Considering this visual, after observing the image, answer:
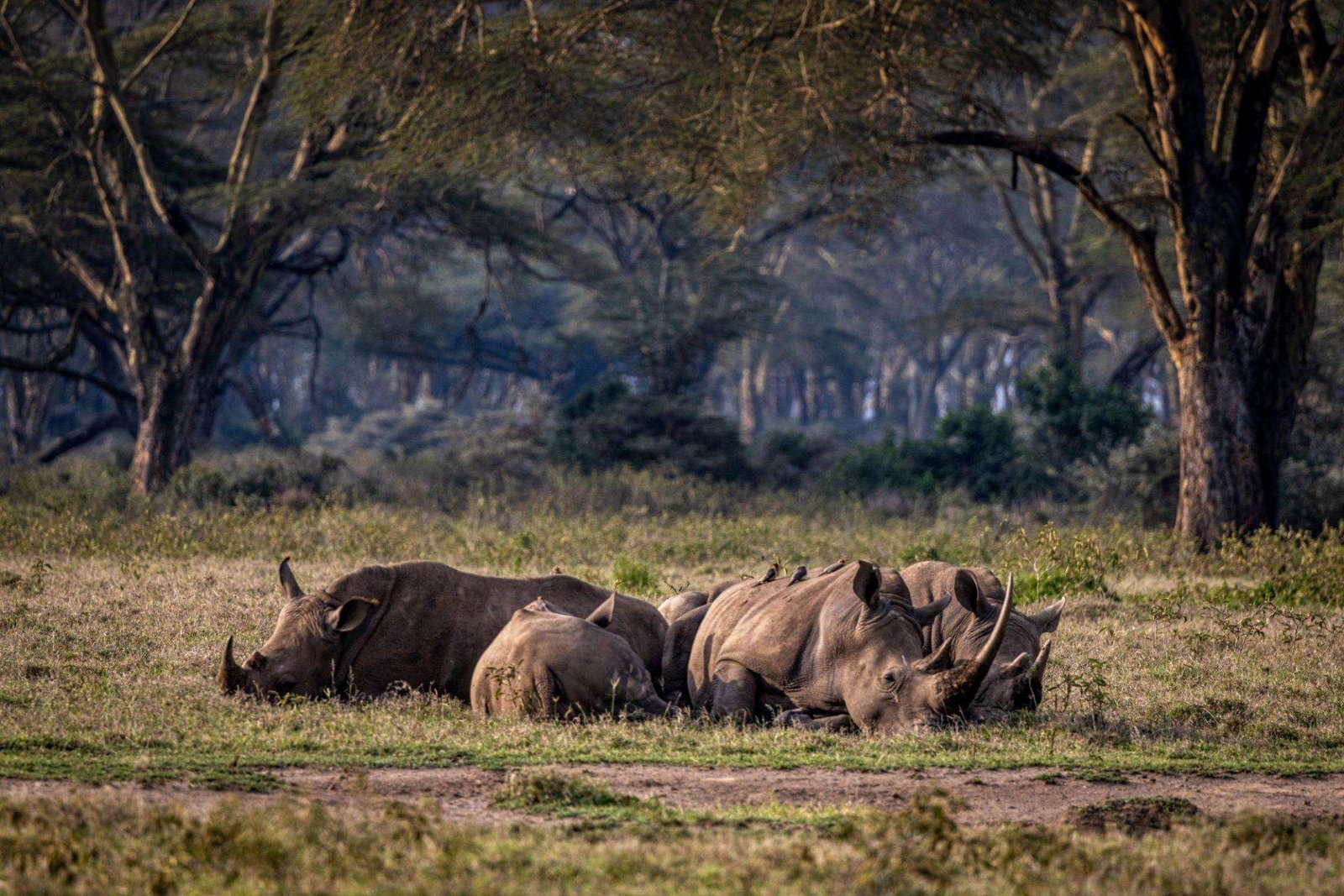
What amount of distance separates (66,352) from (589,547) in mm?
10400

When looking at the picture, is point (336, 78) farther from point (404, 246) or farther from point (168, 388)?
point (404, 246)

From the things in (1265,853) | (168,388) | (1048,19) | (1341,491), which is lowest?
(1265,853)

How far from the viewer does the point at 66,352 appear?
22.4 metres

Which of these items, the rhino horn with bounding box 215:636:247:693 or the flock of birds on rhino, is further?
the rhino horn with bounding box 215:636:247:693

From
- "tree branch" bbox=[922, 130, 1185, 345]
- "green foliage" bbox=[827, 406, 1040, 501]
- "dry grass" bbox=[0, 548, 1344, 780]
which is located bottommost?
"dry grass" bbox=[0, 548, 1344, 780]

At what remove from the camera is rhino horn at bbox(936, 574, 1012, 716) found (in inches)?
270

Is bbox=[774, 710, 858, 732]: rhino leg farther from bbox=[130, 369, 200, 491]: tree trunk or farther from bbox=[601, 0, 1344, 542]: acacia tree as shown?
bbox=[130, 369, 200, 491]: tree trunk

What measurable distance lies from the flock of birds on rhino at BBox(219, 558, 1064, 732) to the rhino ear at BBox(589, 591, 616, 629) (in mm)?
14

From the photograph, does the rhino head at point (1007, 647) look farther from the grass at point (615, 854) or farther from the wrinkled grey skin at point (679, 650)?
the grass at point (615, 854)

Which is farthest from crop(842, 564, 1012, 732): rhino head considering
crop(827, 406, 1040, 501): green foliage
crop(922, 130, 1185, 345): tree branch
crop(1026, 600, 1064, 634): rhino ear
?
crop(827, 406, 1040, 501): green foliage

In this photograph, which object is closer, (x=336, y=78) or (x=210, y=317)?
(x=336, y=78)

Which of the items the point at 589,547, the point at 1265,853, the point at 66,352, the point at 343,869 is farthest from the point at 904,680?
the point at 66,352

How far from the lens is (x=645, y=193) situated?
2830 cm

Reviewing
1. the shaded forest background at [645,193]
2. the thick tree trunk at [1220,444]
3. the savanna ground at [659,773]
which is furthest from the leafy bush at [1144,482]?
the savanna ground at [659,773]
